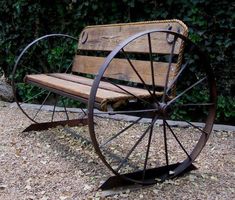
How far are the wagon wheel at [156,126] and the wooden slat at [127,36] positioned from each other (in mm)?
39

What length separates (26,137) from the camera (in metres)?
3.15

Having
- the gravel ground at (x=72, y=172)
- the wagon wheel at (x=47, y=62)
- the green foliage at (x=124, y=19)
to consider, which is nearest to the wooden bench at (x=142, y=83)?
the gravel ground at (x=72, y=172)

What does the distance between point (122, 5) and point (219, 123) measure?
162cm

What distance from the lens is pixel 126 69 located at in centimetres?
265

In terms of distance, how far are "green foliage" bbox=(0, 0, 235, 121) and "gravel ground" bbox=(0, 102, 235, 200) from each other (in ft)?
2.47

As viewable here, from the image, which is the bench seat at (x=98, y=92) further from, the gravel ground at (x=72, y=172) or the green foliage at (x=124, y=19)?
the green foliage at (x=124, y=19)

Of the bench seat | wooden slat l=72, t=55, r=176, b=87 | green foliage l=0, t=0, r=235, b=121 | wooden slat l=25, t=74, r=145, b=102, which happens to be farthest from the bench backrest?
green foliage l=0, t=0, r=235, b=121

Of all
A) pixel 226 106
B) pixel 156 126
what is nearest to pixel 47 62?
pixel 156 126

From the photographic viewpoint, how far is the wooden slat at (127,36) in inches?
92.7

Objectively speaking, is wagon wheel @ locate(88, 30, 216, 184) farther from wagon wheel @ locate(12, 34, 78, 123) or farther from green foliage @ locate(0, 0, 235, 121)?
wagon wheel @ locate(12, 34, 78, 123)

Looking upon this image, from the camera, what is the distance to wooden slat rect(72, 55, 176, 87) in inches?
91.8

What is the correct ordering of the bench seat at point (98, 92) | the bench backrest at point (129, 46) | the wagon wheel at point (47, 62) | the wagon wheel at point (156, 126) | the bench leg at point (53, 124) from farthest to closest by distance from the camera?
the wagon wheel at point (47, 62) < the bench leg at point (53, 124) < the bench backrest at point (129, 46) < the wagon wheel at point (156, 126) < the bench seat at point (98, 92)

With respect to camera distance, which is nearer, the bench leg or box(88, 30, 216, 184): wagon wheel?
box(88, 30, 216, 184): wagon wheel

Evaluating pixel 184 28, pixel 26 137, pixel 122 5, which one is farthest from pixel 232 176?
pixel 122 5
